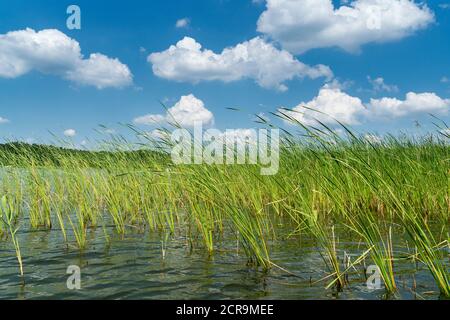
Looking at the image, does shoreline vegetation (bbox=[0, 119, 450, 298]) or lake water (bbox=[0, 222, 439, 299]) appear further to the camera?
shoreline vegetation (bbox=[0, 119, 450, 298])

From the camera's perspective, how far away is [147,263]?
16.8 feet

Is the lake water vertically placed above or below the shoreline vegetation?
below

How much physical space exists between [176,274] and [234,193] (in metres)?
1.35

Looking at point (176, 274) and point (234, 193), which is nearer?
point (176, 274)

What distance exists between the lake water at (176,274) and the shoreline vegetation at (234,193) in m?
0.21

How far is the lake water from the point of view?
395cm

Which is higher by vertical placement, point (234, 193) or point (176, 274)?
point (234, 193)

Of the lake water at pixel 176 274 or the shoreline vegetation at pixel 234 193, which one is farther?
the shoreline vegetation at pixel 234 193

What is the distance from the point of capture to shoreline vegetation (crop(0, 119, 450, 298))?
544 centimetres

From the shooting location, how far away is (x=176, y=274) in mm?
4625

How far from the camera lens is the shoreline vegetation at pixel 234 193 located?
5438 mm

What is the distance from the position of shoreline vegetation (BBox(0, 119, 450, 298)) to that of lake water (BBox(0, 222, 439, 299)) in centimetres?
21

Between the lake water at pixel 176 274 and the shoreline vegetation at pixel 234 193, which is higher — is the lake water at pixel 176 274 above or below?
below
